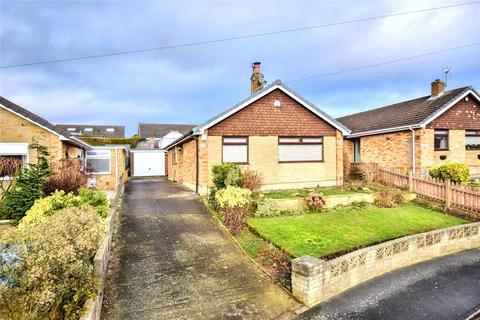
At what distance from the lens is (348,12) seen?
1452cm

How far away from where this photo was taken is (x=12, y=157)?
13227 millimetres

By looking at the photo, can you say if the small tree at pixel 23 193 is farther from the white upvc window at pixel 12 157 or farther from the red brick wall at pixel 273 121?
the red brick wall at pixel 273 121

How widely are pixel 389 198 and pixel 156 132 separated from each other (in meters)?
41.2

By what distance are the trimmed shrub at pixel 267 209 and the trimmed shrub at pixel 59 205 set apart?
16.3 ft

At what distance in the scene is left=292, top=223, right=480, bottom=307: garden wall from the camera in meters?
5.52

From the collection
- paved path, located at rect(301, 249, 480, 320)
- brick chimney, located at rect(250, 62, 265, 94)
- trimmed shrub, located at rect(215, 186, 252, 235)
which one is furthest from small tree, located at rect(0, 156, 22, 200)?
paved path, located at rect(301, 249, 480, 320)

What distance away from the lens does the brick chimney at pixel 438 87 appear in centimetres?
2036

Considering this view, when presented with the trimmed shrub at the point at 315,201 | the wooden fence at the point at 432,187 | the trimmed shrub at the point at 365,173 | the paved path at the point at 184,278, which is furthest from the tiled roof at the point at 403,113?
the paved path at the point at 184,278

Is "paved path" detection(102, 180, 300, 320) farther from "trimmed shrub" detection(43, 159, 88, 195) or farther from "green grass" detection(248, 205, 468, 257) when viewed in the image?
"trimmed shrub" detection(43, 159, 88, 195)

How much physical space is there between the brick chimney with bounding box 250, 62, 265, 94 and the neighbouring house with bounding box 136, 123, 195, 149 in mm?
24737

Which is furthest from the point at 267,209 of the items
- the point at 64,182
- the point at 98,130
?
the point at 98,130

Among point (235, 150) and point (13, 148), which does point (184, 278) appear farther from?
point (13, 148)

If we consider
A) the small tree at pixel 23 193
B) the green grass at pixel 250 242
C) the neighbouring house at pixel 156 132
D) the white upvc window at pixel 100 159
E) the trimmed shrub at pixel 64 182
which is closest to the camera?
the green grass at pixel 250 242

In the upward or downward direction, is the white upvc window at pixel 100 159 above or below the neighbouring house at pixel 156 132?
below
